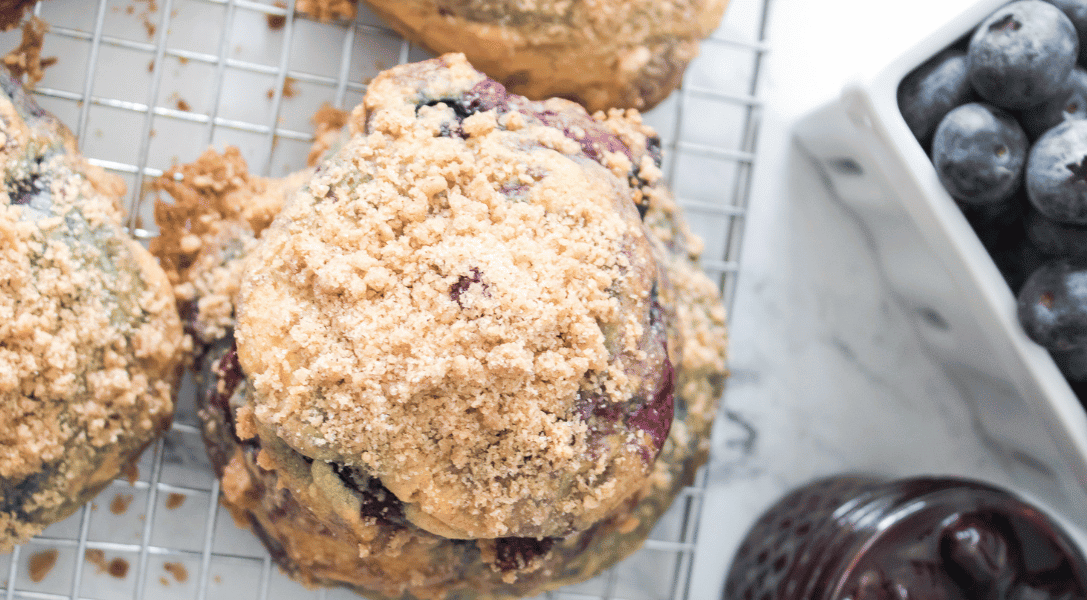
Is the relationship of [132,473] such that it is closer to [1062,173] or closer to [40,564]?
[40,564]

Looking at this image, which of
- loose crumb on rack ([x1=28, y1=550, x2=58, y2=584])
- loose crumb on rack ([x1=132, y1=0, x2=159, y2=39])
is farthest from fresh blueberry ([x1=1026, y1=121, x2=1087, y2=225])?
loose crumb on rack ([x1=28, y1=550, x2=58, y2=584])

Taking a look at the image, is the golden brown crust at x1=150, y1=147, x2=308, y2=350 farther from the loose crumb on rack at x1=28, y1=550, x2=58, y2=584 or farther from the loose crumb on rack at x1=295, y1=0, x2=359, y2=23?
the loose crumb on rack at x1=28, y1=550, x2=58, y2=584

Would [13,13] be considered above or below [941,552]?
above

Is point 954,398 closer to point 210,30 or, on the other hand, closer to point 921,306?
point 921,306

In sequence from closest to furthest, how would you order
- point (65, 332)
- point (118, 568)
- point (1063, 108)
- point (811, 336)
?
point (65, 332) < point (1063, 108) < point (118, 568) < point (811, 336)

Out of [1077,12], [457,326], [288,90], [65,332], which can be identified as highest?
[1077,12]

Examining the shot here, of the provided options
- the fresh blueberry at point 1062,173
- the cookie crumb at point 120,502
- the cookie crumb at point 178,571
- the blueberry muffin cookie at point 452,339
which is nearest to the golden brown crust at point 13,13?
the blueberry muffin cookie at point 452,339

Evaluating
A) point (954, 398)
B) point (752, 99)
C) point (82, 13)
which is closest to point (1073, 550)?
point (954, 398)

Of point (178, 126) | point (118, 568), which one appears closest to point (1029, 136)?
point (178, 126)
